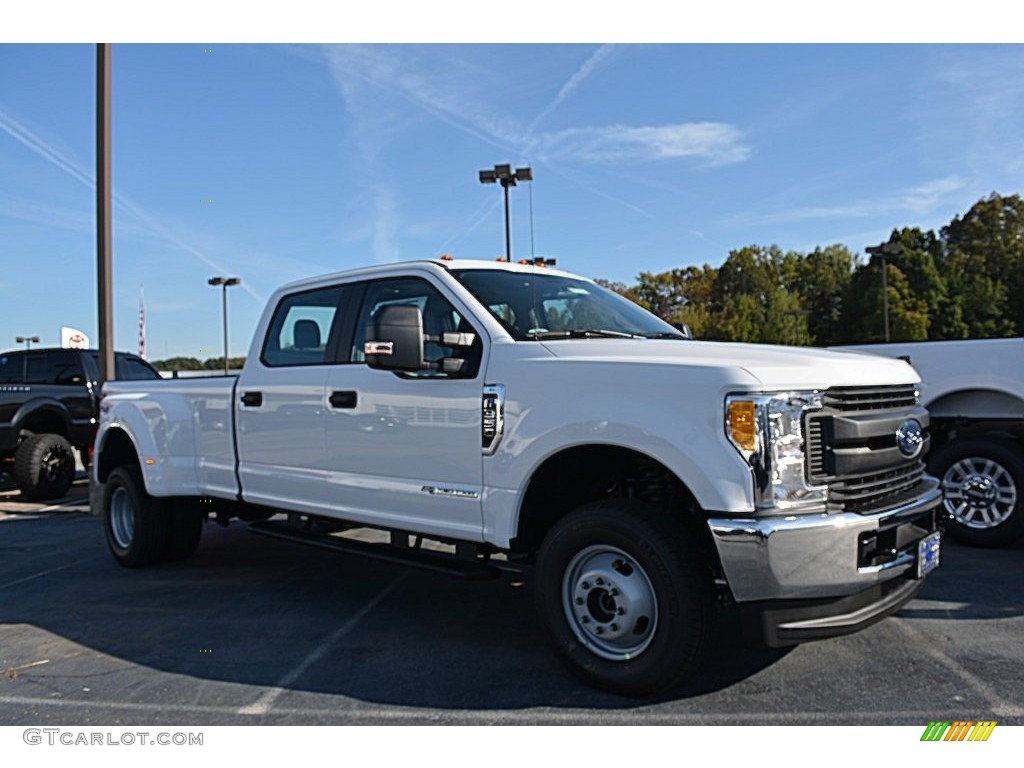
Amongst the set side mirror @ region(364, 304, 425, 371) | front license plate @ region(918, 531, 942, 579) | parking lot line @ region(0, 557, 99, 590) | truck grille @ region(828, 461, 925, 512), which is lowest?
parking lot line @ region(0, 557, 99, 590)

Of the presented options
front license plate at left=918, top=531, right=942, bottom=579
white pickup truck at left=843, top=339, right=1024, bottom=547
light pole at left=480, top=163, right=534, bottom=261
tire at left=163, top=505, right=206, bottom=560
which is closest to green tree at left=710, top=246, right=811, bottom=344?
light pole at left=480, top=163, right=534, bottom=261

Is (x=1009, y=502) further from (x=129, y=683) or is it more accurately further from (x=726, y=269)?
(x=726, y=269)

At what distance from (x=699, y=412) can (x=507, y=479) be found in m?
1.05

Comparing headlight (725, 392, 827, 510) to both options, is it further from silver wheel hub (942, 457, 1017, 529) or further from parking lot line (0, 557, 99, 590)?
parking lot line (0, 557, 99, 590)

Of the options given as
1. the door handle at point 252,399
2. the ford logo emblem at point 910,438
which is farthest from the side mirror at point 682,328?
the door handle at point 252,399

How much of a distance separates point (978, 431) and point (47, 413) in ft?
35.0

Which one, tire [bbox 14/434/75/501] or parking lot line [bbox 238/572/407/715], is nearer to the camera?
parking lot line [bbox 238/572/407/715]

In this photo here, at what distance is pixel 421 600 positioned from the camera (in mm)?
5523

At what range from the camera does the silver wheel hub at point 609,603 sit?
363 centimetres

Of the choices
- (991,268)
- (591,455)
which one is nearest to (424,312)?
(591,455)

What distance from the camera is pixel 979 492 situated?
6352 mm

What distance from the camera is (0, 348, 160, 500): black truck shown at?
1052 centimetres

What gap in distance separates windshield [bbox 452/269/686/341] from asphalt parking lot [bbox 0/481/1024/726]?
1698 millimetres

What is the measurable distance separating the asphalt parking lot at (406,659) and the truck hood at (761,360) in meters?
1.38
